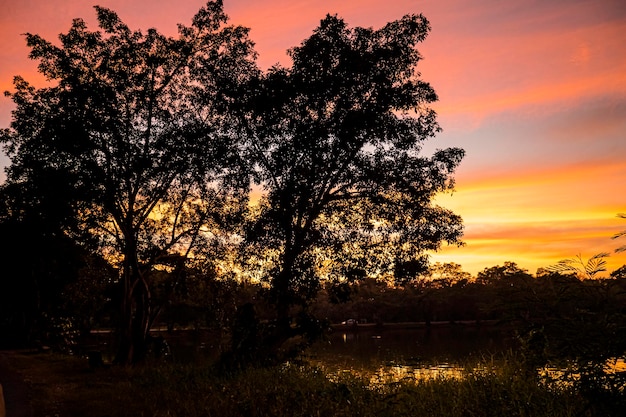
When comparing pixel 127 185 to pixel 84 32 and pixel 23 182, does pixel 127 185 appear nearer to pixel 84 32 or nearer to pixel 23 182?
pixel 23 182

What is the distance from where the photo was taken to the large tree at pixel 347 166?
19391mm

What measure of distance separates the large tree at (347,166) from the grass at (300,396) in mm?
4376

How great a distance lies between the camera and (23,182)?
78.9ft

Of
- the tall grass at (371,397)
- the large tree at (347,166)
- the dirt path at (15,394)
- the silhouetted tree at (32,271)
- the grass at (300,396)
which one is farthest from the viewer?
the silhouetted tree at (32,271)

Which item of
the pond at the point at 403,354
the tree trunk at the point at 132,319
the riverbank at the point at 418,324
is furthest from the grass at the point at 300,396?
the riverbank at the point at 418,324

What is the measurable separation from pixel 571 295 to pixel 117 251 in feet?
79.1

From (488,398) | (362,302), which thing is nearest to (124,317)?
(488,398)

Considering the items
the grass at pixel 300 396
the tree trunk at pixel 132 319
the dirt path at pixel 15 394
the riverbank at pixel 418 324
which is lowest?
the riverbank at pixel 418 324

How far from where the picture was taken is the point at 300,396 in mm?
12719

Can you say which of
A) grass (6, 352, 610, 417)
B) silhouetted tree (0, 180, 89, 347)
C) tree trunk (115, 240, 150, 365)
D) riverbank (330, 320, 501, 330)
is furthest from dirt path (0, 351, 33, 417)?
riverbank (330, 320, 501, 330)

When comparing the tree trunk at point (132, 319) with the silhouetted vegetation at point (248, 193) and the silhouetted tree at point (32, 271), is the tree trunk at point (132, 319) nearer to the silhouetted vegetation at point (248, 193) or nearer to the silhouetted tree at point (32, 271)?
the silhouetted vegetation at point (248, 193)

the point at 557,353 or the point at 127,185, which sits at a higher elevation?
the point at 127,185

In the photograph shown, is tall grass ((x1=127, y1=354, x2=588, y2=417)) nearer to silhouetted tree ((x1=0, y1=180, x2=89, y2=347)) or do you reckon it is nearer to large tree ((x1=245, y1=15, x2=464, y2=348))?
large tree ((x1=245, y1=15, x2=464, y2=348))

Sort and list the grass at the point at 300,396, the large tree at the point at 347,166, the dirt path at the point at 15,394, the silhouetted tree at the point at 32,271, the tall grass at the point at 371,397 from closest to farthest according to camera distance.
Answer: the tall grass at the point at 371,397 → the grass at the point at 300,396 → the dirt path at the point at 15,394 → the large tree at the point at 347,166 → the silhouetted tree at the point at 32,271
